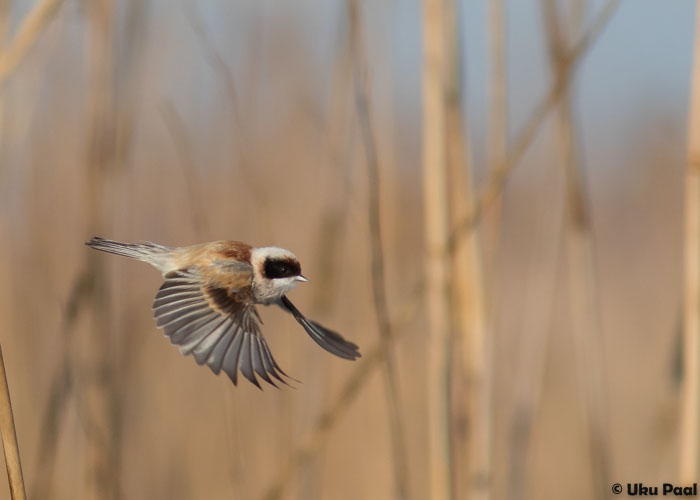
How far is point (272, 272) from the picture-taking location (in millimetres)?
1014

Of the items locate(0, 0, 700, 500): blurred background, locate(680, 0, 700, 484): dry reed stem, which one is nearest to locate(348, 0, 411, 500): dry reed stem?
locate(0, 0, 700, 500): blurred background

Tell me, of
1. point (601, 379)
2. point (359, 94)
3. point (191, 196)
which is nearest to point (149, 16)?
point (191, 196)

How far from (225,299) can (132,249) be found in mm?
136

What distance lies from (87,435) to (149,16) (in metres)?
0.78

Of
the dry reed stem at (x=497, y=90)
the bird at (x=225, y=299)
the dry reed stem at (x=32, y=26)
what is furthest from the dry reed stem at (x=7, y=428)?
the dry reed stem at (x=497, y=90)

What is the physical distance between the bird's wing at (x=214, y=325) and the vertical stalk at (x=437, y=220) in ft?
1.21

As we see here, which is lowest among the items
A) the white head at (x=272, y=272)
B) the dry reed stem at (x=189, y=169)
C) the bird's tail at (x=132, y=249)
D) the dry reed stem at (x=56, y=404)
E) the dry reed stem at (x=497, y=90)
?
the dry reed stem at (x=56, y=404)

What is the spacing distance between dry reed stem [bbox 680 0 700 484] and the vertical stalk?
377 millimetres

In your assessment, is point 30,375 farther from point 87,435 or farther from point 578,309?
→ point 578,309

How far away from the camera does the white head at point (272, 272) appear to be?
3.26ft

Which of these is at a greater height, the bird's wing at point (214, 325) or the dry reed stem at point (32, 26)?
the dry reed stem at point (32, 26)

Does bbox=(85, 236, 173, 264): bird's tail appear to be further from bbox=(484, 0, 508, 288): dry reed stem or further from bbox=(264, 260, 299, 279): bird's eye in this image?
bbox=(484, 0, 508, 288): dry reed stem

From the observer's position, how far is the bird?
832 mm

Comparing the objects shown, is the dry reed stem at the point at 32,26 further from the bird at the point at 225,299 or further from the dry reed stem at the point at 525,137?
the dry reed stem at the point at 525,137
